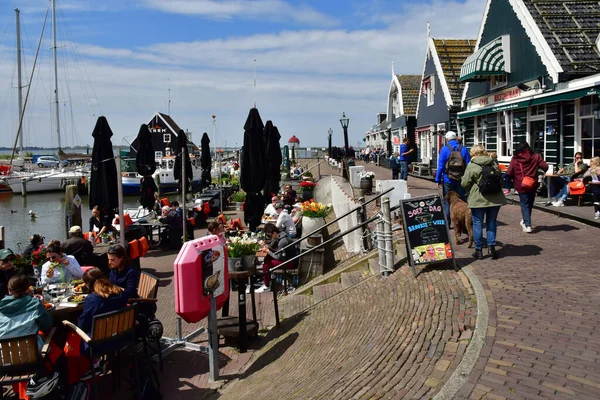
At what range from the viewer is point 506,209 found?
13812mm

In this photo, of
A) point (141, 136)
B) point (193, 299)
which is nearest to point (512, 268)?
point (193, 299)

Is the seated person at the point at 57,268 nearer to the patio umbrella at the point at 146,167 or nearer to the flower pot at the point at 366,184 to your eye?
the flower pot at the point at 366,184

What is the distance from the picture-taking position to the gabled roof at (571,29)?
1543 cm

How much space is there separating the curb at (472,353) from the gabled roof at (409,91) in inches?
1384

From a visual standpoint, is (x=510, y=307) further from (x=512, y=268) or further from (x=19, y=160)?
(x=19, y=160)

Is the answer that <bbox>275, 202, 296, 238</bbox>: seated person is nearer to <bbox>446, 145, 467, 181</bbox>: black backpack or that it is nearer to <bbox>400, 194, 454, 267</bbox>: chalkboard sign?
<bbox>446, 145, 467, 181</bbox>: black backpack

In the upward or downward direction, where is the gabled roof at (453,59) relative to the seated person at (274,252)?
upward

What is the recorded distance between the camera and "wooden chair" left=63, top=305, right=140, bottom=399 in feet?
19.5

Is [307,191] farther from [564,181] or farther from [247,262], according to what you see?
[247,262]

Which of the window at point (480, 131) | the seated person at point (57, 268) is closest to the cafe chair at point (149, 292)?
the seated person at point (57, 268)

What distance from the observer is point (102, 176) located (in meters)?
15.8

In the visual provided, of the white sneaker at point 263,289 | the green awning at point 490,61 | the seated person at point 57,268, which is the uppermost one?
the green awning at point 490,61

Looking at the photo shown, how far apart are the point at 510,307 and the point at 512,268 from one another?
178 cm

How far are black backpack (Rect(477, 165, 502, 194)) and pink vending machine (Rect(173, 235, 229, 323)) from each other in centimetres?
409
